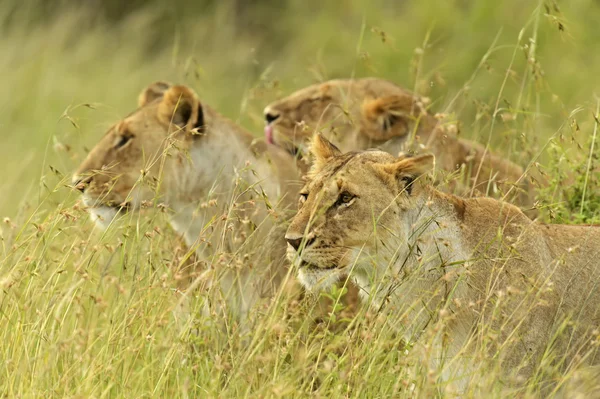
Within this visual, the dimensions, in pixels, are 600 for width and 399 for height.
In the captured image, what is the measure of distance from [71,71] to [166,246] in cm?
705

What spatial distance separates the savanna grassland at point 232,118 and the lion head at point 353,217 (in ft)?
0.61

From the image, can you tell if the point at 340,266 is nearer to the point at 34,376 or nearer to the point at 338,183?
the point at 338,183

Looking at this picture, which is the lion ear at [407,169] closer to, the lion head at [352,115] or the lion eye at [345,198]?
Result: the lion eye at [345,198]

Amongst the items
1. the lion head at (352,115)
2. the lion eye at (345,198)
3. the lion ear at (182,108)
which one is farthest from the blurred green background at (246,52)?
the lion eye at (345,198)

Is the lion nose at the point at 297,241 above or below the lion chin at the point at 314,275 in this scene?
→ above

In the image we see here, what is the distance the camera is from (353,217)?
391 centimetres

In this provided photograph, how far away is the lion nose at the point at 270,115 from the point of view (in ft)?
20.6

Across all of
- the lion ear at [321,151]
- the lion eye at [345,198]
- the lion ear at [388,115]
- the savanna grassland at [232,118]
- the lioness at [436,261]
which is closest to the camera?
the savanna grassland at [232,118]

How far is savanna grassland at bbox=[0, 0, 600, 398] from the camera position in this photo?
11.9 ft

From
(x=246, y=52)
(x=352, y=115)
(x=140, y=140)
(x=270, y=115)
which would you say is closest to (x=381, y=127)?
(x=352, y=115)

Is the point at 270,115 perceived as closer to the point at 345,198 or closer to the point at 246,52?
the point at 345,198

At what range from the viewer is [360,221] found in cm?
391

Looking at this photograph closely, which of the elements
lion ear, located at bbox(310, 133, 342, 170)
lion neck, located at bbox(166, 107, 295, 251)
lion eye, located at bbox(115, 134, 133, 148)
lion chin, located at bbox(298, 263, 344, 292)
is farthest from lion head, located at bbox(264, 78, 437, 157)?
lion chin, located at bbox(298, 263, 344, 292)

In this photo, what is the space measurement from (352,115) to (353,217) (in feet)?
7.68
